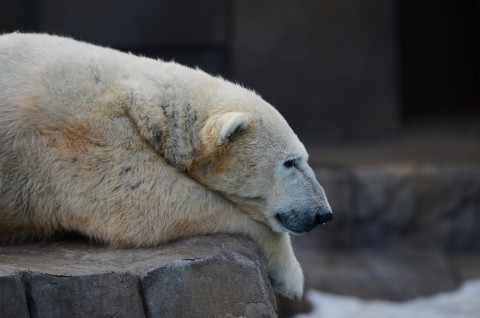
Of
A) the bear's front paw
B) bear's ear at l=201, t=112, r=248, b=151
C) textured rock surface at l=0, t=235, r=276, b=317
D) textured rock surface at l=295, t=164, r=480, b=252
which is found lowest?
textured rock surface at l=295, t=164, r=480, b=252

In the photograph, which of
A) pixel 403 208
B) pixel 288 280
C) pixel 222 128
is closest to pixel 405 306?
pixel 403 208

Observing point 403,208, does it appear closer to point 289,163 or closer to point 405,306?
point 405,306

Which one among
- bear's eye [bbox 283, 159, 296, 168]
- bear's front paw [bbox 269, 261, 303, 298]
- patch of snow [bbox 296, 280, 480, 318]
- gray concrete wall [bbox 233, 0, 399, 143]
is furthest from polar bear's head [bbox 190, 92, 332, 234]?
gray concrete wall [bbox 233, 0, 399, 143]

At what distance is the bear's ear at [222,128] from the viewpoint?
338 cm

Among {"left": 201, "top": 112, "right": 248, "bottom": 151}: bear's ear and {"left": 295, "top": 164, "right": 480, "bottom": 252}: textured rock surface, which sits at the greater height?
{"left": 201, "top": 112, "right": 248, "bottom": 151}: bear's ear

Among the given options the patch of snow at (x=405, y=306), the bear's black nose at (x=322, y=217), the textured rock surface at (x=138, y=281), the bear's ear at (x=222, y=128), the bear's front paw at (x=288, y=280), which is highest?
the bear's ear at (x=222, y=128)

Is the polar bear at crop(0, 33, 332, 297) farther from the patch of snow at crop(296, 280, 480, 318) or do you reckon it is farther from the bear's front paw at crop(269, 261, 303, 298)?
the patch of snow at crop(296, 280, 480, 318)

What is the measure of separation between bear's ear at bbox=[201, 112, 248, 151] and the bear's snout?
38 centimetres

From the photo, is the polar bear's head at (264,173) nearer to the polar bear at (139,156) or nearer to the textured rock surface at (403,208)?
the polar bear at (139,156)

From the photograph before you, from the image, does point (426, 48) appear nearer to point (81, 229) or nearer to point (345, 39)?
point (345, 39)

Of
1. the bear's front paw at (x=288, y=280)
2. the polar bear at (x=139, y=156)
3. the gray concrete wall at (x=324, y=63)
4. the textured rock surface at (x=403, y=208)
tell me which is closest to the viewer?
the polar bear at (x=139, y=156)

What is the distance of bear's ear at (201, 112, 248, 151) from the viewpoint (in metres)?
3.38

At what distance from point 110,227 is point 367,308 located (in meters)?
3.78

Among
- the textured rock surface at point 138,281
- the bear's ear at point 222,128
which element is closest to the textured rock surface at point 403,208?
the bear's ear at point 222,128
